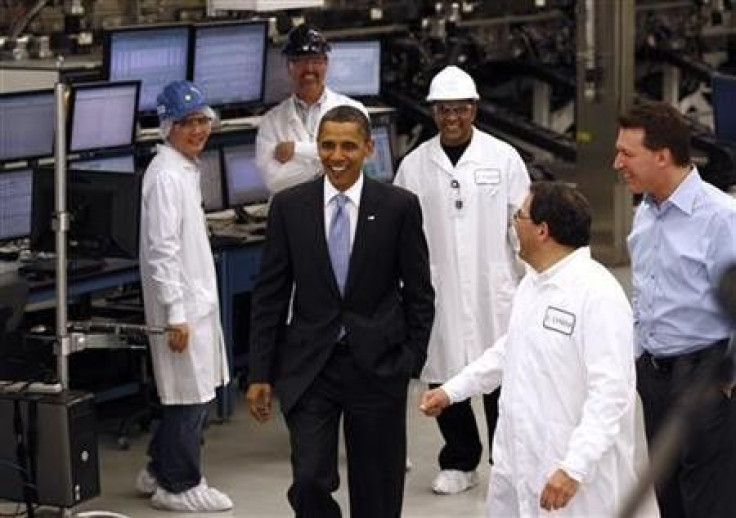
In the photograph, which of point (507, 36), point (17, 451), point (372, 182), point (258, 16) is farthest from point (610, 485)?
point (507, 36)

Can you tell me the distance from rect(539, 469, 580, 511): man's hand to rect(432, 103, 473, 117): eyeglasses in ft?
9.01

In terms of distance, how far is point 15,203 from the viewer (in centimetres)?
791

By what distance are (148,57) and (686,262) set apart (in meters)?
3.94

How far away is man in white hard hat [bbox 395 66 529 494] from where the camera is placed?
722 centimetres

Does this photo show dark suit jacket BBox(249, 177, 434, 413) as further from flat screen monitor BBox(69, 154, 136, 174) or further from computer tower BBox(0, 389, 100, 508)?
flat screen monitor BBox(69, 154, 136, 174)

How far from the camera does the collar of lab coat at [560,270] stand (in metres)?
4.84

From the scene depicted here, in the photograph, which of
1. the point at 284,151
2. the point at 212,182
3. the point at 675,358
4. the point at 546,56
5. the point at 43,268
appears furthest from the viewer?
the point at 546,56

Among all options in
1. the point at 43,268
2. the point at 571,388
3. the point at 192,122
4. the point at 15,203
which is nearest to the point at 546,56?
the point at 15,203

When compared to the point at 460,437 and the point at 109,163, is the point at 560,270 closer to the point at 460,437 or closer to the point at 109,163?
the point at 460,437

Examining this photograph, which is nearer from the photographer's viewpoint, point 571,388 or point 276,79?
point 571,388

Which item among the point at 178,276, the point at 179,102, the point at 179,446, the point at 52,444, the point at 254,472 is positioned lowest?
the point at 254,472

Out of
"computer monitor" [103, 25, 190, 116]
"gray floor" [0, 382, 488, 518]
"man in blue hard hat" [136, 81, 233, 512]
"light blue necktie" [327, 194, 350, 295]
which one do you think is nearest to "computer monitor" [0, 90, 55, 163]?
"computer monitor" [103, 25, 190, 116]

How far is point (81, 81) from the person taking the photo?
8422mm

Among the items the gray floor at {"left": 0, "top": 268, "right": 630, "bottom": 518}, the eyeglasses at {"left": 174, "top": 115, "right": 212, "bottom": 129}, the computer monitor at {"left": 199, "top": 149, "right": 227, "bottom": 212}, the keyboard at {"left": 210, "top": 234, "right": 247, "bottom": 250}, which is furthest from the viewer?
the computer monitor at {"left": 199, "top": 149, "right": 227, "bottom": 212}
